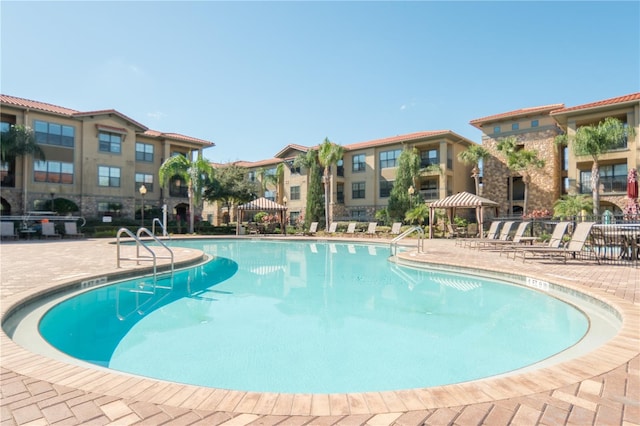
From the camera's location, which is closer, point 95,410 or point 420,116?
point 95,410

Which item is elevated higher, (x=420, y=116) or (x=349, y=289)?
(x=420, y=116)

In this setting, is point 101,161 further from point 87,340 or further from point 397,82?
point 87,340

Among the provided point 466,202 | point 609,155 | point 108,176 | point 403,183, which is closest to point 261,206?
point 403,183

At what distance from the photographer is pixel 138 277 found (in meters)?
8.95

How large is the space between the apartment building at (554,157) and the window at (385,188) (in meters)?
7.77

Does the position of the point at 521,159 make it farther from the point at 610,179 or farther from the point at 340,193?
the point at 340,193

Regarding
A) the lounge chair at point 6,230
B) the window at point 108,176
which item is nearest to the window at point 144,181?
the window at point 108,176

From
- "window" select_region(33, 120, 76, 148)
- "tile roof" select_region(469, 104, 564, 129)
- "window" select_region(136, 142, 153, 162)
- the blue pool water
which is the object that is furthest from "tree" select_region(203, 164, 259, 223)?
the blue pool water

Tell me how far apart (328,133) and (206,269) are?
2231 cm

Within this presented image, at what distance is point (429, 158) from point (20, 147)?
96.6 feet

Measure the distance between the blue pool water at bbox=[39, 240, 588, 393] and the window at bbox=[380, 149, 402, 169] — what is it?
23.1 metres

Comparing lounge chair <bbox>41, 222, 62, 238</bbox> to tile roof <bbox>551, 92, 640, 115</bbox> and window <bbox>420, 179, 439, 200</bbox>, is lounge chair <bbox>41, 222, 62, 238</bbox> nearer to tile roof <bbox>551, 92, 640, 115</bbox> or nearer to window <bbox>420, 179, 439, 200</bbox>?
window <bbox>420, 179, 439, 200</bbox>

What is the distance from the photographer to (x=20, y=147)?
891 inches

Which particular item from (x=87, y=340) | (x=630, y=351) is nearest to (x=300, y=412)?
(x=630, y=351)
